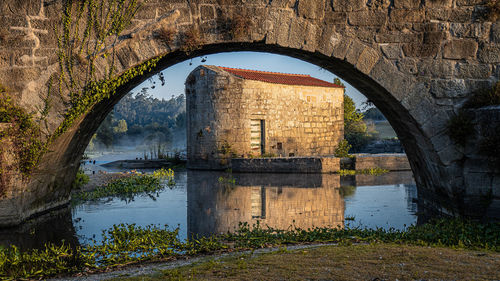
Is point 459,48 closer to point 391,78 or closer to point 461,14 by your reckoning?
point 461,14

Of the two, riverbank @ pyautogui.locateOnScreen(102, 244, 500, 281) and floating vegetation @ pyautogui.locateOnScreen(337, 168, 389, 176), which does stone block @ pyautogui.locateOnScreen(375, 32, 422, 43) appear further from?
floating vegetation @ pyautogui.locateOnScreen(337, 168, 389, 176)

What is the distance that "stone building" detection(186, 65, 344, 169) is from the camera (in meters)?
18.0

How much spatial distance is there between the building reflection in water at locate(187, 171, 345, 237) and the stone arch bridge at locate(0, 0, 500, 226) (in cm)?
210

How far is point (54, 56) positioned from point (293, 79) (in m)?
17.2

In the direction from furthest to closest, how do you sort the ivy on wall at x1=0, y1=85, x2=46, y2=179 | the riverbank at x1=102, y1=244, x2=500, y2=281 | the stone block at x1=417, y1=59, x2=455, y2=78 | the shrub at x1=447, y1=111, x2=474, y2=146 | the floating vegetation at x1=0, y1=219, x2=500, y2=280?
the stone block at x1=417, y1=59, x2=455, y2=78, the shrub at x1=447, y1=111, x2=474, y2=146, the ivy on wall at x1=0, y1=85, x2=46, y2=179, the floating vegetation at x1=0, y1=219, x2=500, y2=280, the riverbank at x1=102, y1=244, x2=500, y2=281

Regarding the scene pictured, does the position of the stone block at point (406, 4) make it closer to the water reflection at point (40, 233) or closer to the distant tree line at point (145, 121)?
the water reflection at point (40, 233)

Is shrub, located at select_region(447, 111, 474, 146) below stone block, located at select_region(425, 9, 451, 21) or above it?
below

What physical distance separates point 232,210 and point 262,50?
3.02 metres

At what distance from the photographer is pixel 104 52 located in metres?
5.57

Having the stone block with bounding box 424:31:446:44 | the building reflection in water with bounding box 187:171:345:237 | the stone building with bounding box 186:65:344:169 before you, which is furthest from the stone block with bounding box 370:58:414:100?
the stone building with bounding box 186:65:344:169

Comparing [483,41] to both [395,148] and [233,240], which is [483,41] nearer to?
[233,240]

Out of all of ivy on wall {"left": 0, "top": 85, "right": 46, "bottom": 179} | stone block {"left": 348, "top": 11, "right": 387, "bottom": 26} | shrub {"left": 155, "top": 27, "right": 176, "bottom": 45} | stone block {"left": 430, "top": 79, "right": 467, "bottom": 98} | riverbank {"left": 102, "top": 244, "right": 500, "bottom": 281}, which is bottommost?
riverbank {"left": 102, "top": 244, "right": 500, "bottom": 281}

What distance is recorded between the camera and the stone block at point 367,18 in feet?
19.5

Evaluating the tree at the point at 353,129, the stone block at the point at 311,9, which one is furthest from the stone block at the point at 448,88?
the tree at the point at 353,129
